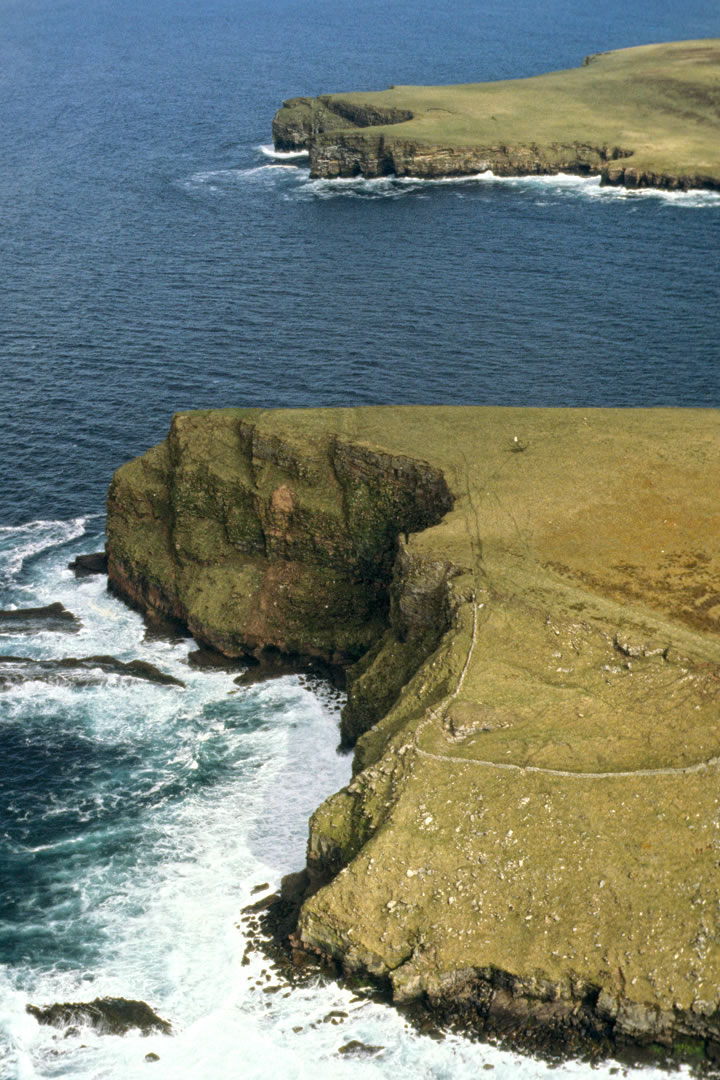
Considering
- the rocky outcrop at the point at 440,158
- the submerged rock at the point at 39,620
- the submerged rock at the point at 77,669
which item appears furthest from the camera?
the rocky outcrop at the point at 440,158

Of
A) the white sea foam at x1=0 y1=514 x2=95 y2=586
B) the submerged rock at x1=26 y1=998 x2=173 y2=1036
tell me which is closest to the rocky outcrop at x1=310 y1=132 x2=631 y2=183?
the white sea foam at x1=0 y1=514 x2=95 y2=586

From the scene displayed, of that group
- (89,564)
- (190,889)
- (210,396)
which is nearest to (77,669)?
(89,564)

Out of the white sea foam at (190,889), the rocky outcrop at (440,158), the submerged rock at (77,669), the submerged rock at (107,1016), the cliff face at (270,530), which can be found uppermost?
the rocky outcrop at (440,158)

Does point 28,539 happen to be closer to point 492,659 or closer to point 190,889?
point 190,889

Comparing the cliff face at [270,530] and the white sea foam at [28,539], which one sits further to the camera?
the white sea foam at [28,539]

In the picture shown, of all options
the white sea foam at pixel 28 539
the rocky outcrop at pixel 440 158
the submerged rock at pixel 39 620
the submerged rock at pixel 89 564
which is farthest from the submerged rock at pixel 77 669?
Result: the rocky outcrop at pixel 440 158

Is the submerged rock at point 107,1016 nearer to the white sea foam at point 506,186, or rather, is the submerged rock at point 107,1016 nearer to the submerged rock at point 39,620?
the submerged rock at point 39,620
